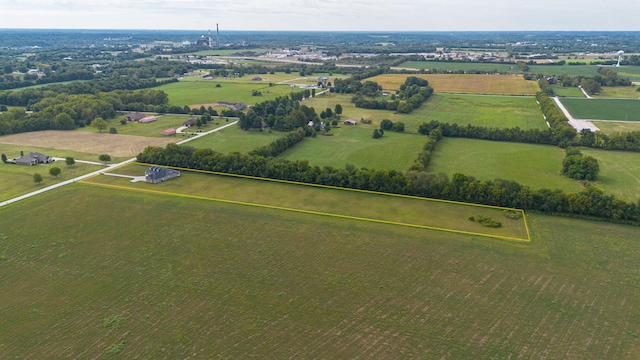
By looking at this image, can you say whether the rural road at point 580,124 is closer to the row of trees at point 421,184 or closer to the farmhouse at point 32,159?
the row of trees at point 421,184

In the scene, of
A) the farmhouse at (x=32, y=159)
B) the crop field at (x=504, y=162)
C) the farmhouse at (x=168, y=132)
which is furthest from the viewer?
the farmhouse at (x=168, y=132)

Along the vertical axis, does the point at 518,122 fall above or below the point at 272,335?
above

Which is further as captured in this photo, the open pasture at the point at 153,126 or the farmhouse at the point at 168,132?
the open pasture at the point at 153,126

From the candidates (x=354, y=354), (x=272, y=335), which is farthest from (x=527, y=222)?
(x=272, y=335)

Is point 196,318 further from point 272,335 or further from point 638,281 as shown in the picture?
point 638,281

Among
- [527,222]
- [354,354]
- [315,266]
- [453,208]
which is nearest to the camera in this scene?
[354,354]

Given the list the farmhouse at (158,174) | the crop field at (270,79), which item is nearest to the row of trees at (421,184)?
the farmhouse at (158,174)
